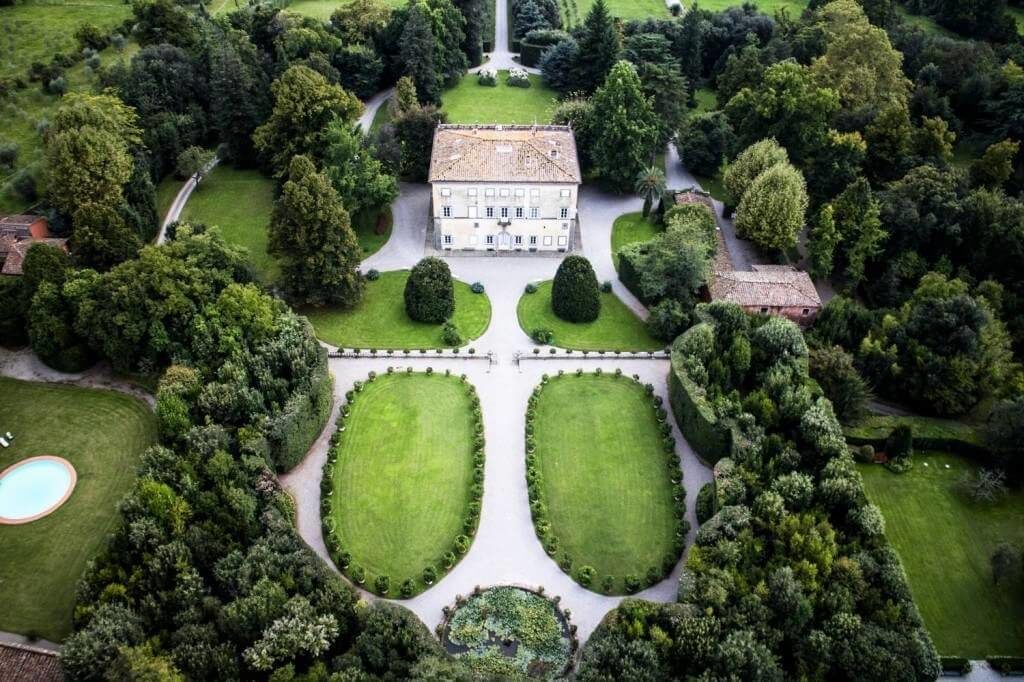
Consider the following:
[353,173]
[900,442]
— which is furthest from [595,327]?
[353,173]

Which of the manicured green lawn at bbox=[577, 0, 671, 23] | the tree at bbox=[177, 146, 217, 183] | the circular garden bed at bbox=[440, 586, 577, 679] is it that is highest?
the manicured green lawn at bbox=[577, 0, 671, 23]

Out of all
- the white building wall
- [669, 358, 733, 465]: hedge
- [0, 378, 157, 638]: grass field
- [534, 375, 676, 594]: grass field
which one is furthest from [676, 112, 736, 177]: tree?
[0, 378, 157, 638]: grass field

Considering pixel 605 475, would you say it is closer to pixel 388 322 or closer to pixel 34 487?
pixel 388 322

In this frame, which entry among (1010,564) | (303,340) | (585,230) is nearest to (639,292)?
(585,230)

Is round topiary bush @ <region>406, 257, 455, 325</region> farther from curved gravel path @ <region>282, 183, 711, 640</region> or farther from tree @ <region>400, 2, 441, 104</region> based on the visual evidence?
tree @ <region>400, 2, 441, 104</region>

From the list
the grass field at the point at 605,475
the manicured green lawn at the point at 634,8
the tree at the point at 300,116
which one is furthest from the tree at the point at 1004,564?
the manicured green lawn at the point at 634,8

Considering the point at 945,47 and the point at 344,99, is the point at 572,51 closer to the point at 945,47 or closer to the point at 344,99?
the point at 344,99
